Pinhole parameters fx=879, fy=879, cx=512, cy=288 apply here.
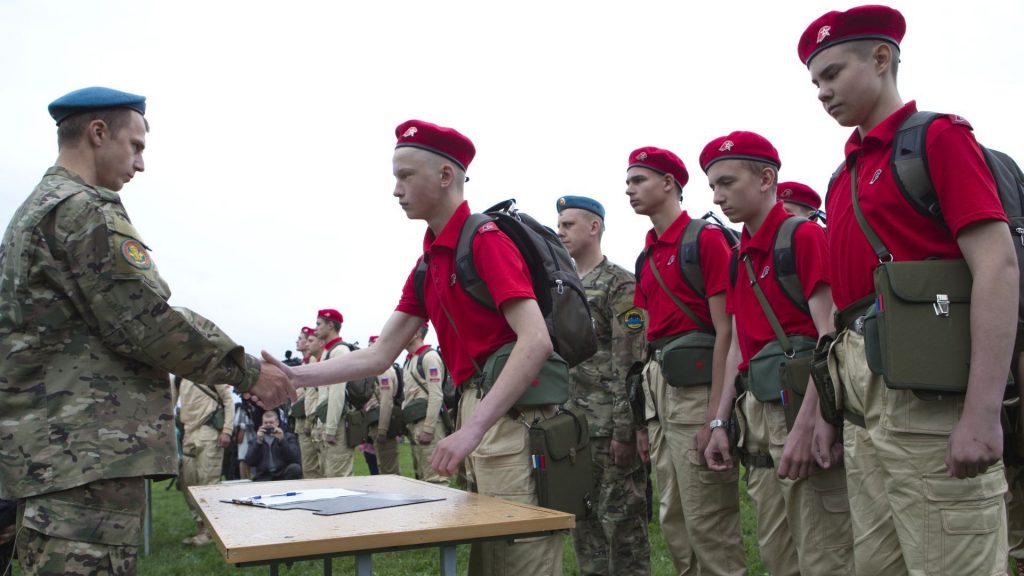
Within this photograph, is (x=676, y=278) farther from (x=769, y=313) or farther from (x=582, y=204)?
(x=582, y=204)

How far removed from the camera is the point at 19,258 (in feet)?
9.86

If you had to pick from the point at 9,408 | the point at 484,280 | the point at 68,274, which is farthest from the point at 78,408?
the point at 484,280

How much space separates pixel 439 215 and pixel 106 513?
1.79m

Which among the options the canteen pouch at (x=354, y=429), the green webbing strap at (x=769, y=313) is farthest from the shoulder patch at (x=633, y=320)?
the canteen pouch at (x=354, y=429)

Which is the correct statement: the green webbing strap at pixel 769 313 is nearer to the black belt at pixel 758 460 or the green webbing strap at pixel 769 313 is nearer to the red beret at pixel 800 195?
the black belt at pixel 758 460

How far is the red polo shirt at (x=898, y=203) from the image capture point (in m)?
2.58

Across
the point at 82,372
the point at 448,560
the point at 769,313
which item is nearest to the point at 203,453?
the point at 82,372

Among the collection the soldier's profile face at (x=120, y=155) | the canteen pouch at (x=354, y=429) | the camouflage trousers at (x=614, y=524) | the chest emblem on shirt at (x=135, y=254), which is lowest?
the camouflage trousers at (x=614, y=524)

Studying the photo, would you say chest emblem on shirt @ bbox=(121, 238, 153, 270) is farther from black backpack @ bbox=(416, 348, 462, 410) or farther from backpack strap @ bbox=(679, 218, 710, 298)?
black backpack @ bbox=(416, 348, 462, 410)

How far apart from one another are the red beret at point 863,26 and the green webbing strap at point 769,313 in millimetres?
1534

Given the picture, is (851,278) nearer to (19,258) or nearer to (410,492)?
(410,492)

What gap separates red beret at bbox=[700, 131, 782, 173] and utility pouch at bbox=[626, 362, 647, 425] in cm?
145

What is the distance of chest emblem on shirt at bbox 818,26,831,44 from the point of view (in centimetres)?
307

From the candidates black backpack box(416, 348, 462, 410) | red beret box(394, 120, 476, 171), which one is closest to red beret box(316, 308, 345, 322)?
black backpack box(416, 348, 462, 410)
